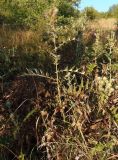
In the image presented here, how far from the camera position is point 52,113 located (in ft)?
13.5

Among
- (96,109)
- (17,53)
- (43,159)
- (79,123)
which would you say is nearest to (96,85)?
(96,109)

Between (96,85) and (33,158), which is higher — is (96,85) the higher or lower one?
the higher one

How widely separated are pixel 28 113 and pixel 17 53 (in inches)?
79.0

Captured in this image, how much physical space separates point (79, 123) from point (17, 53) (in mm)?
2295

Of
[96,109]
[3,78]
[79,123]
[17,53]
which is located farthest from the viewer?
[17,53]

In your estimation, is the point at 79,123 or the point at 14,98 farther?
the point at 14,98

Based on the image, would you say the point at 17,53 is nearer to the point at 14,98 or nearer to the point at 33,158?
the point at 14,98

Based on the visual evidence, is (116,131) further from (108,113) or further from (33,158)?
(33,158)

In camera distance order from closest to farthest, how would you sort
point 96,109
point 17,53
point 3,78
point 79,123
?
point 79,123 → point 96,109 → point 3,78 → point 17,53

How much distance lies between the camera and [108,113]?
3.86 metres

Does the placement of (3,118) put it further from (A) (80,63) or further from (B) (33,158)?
(A) (80,63)

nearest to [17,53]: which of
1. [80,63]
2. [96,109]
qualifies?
[80,63]

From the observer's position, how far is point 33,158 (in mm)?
3822

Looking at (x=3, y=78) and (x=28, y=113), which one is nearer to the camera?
(x=28, y=113)
